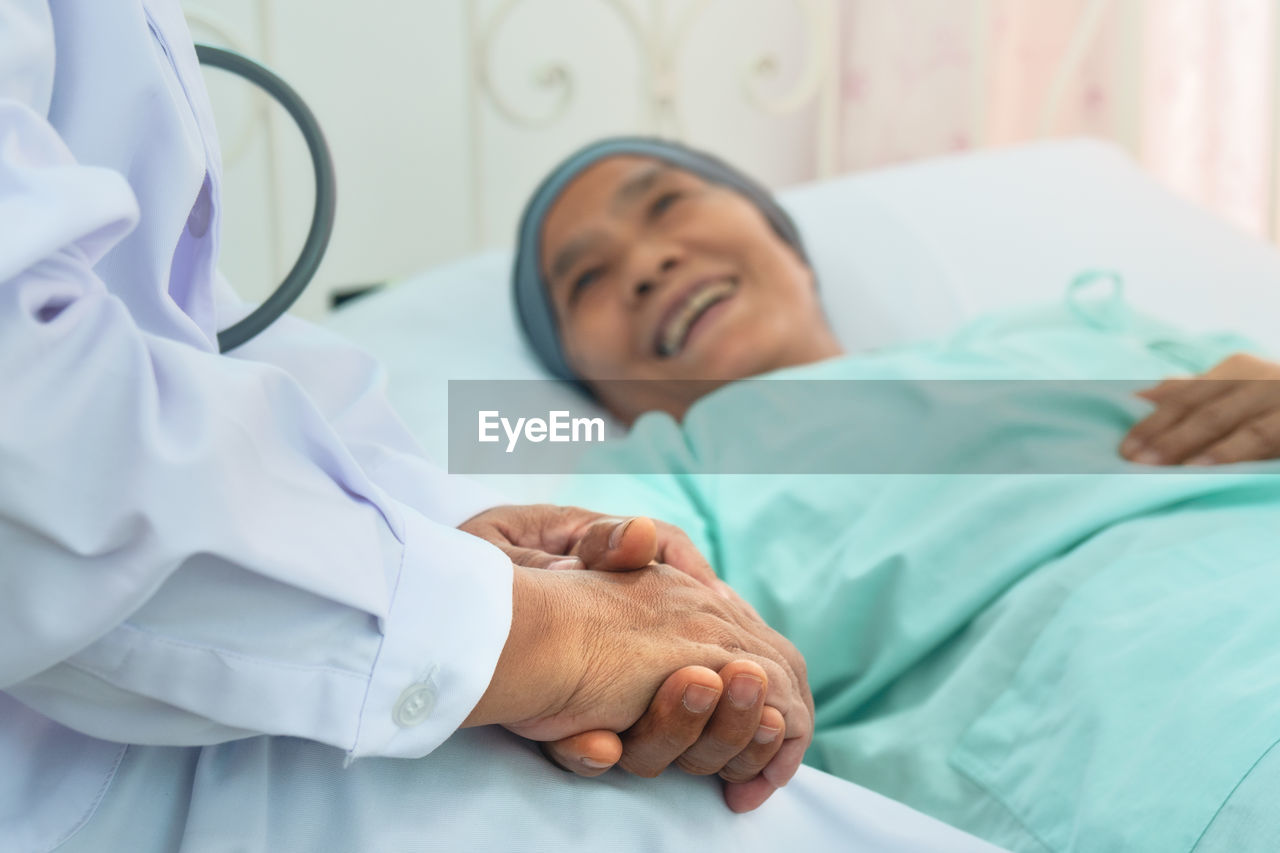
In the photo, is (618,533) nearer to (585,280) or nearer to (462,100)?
(585,280)

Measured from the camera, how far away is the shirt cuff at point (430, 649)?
477mm

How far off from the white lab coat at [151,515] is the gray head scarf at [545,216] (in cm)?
90

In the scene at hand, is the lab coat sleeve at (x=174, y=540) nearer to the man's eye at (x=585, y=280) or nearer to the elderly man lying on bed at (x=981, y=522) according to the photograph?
the elderly man lying on bed at (x=981, y=522)

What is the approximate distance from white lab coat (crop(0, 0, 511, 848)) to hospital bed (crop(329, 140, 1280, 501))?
0.83 meters

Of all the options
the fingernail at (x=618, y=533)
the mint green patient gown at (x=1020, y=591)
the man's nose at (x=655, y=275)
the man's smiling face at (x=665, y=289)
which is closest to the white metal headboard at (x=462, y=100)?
the man's smiling face at (x=665, y=289)

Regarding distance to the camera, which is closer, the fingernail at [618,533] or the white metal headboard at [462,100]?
the fingernail at [618,533]

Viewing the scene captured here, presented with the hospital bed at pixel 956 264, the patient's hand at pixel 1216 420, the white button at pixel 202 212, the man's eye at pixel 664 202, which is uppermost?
the white button at pixel 202 212

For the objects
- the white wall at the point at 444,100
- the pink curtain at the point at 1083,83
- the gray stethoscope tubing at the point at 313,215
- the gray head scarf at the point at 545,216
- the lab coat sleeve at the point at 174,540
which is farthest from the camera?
the pink curtain at the point at 1083,83

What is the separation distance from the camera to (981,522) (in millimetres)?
889

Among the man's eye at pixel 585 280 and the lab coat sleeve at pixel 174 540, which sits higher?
the lab coat sleeve at pixel 174 540

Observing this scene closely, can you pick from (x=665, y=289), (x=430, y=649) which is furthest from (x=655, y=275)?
(x=430, y=649)

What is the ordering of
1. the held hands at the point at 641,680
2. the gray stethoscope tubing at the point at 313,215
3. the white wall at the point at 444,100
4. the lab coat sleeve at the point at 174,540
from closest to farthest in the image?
the lab coat sleeve at the point at 174,540 → the held hands at the point at 641,680 → the gray stethoscope tubing at the point at 313,215 → the white wall at the point at 444,100

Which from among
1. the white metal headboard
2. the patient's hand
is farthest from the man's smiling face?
the patient's hand

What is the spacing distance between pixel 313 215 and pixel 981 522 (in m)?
0.55
